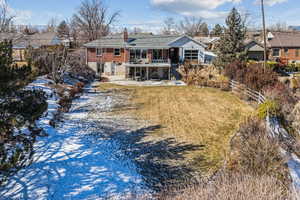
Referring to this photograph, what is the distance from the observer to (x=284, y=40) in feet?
122

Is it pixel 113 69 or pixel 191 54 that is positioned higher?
pixel 191 54

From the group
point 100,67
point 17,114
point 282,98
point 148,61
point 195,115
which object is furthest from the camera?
point 100,67

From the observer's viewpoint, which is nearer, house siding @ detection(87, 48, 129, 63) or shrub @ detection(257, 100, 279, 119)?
shrub @ detection(257, 100, 279, 119)

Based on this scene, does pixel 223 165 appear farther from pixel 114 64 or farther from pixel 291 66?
pixel 291 66

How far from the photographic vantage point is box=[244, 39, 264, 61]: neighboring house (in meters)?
34.7

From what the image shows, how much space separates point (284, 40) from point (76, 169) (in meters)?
39.9

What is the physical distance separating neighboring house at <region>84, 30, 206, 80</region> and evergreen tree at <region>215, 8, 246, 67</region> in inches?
134

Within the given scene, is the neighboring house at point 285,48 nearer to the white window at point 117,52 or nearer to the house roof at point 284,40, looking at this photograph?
the house roof at point 284,40

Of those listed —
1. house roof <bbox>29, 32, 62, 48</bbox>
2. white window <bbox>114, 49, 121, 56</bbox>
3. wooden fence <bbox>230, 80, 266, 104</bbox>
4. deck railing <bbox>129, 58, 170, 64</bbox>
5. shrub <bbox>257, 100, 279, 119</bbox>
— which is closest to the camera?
shrub <bbox>257, 100, 279, 119</bbox>

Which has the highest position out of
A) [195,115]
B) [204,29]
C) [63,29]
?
[204,29]

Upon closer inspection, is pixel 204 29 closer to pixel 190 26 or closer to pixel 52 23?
pixel 190 26

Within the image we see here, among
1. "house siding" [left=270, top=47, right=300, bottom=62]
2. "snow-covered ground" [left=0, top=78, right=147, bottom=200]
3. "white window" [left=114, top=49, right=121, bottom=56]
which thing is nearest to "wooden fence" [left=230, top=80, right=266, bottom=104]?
"snow-covered ground" [left=0, top=78, right=147, bottom=200]

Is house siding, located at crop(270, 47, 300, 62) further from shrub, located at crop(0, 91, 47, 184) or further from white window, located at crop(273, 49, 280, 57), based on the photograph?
shrub, located at crop(0, 91, 47, 184)

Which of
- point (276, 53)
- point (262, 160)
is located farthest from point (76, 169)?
point (276, 53)
